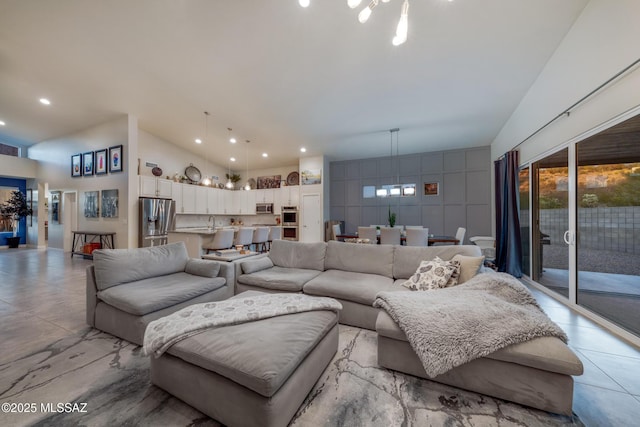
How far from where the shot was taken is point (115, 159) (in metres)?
5.46

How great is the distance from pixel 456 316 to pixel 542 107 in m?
3.62

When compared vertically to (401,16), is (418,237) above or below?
below

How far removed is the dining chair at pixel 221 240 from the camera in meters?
5.05

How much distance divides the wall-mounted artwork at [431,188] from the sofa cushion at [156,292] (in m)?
5.93

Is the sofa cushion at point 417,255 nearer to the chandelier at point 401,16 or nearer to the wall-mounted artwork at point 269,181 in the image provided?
the chandelier at point 401,16

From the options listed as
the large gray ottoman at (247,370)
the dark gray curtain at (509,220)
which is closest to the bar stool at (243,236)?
the large gray ottoman at (247,370)

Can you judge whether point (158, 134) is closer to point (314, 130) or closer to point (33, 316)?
point (314, 130)

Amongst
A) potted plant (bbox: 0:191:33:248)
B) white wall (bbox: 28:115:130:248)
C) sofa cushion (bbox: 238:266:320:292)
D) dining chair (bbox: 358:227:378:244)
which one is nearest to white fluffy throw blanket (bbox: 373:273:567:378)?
sofa cushion (bbox: 238:266:320:292)

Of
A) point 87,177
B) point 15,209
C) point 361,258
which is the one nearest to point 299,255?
point 361,258

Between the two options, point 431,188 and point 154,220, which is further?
point 431,188

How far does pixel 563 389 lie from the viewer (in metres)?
1.30

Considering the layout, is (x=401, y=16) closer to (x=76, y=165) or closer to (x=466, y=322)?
(x=466, y=322)

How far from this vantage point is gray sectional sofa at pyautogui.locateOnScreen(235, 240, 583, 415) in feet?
4.35

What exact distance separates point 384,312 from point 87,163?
8.12 meters
